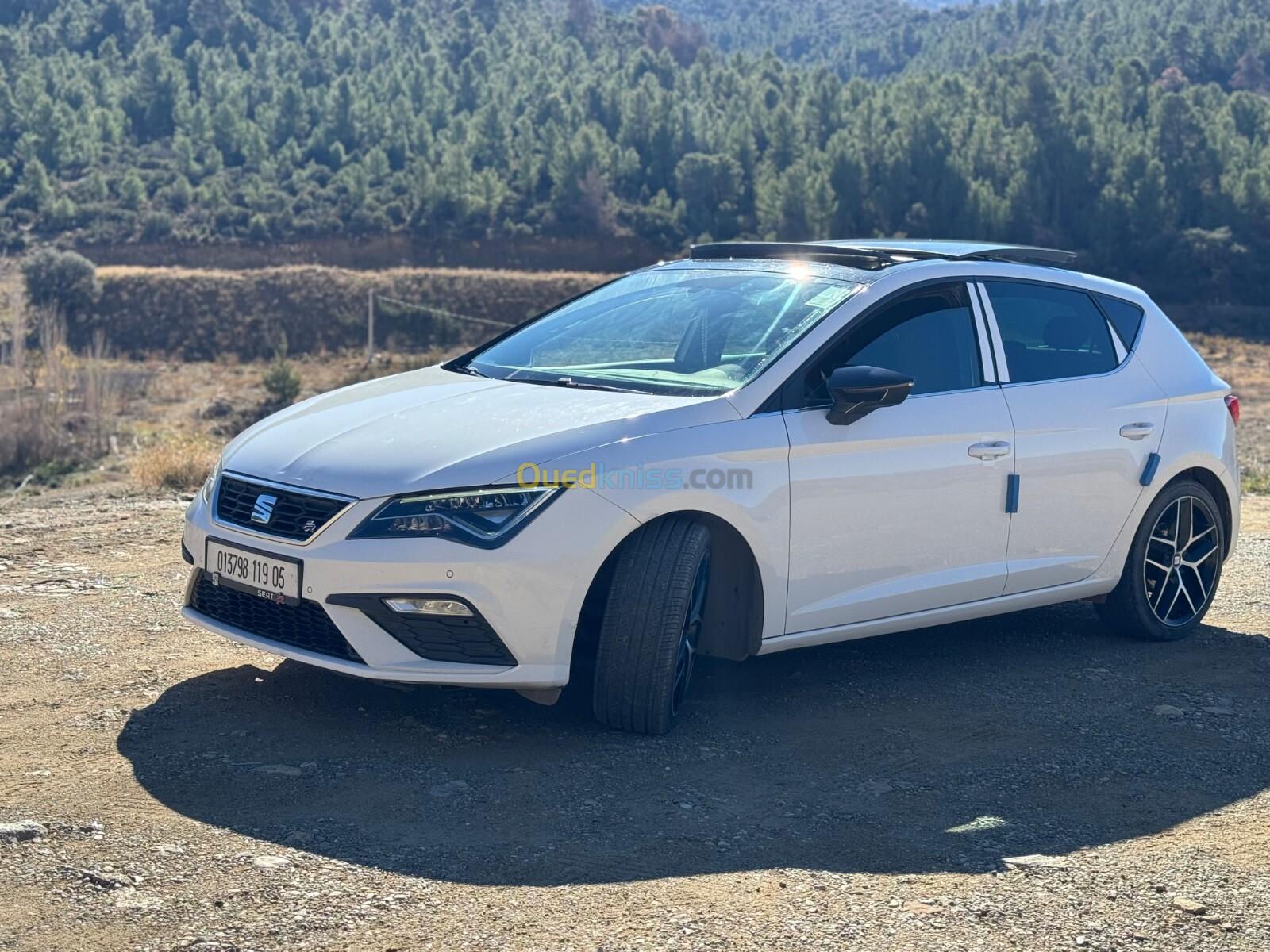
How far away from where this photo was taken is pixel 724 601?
4910mm

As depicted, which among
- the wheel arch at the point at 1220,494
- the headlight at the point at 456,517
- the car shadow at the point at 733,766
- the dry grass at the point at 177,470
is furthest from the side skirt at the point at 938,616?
the dry grass at the point at 177,470

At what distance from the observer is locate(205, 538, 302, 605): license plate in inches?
171

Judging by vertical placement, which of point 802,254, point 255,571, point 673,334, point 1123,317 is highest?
point 802,254

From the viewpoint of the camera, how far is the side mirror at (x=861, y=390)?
482cm

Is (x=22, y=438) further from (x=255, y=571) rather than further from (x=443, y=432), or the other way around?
(x=443, y=432)

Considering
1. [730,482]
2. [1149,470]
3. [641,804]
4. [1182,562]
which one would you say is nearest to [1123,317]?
[1149,470]

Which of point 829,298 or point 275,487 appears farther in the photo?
point 829,298

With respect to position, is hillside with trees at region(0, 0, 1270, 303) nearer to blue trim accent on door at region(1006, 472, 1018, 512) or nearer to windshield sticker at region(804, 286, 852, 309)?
blue trim accent on door at region(1006, 472, 1018, 512)

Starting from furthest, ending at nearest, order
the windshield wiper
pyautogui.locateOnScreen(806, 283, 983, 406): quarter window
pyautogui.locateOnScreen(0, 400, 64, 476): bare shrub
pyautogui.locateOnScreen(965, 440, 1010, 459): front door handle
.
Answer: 1. pyautogui.locateOnScreen(0, 400, 64, 476): bare shrub
2. pyautogui.locateOnScreen(965, 440, 1010, 459): front door handle
3. pyautogui.locateOnScreen(806, 283, 983, 406): quarter window
4. the windshield wiper

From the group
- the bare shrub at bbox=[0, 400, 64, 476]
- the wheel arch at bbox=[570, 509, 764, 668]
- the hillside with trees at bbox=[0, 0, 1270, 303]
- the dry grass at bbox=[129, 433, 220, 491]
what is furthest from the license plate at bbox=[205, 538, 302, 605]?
the hillside with trees at bbox=[0, 0, 1270, 303]

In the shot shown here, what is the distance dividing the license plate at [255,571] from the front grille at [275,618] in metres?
0.04

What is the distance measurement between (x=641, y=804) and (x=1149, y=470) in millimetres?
2989

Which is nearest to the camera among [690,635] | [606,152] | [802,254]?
[690,635]

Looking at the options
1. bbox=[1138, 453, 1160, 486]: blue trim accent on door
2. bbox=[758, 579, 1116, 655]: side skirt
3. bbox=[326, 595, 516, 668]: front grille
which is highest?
bbox=[1138, 453, 1160, 486]: blue trim accent on door
